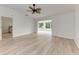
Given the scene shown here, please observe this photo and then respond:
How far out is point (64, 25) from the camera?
9961mm

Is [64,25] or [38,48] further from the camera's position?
[64,25]

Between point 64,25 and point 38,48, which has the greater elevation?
point 64,25

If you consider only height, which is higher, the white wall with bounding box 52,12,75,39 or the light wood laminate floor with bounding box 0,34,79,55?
the white wall with bounding box 52,12,75,39

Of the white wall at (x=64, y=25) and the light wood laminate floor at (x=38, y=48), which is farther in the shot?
the white wall at (x=64, y=25)

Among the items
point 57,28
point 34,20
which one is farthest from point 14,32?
point 34,20

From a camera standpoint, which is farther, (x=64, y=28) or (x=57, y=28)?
(x=57, y=28)

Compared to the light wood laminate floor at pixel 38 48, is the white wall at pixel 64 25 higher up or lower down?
higher up

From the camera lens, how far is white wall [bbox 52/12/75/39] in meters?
8.94

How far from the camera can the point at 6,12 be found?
872 centimetres

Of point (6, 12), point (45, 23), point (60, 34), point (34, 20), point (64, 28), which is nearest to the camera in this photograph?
point (6, 12)

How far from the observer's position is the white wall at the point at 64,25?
8.94 meters

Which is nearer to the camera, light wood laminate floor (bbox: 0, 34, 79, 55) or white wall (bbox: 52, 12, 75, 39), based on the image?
light wood laminate floor (bbox: 0, 34, 79, 55)
